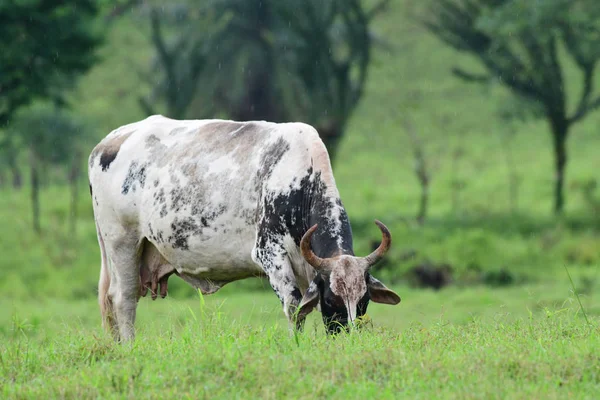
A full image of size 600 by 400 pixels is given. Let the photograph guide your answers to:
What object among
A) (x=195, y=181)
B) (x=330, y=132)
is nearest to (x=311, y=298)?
(x=195, y=181)

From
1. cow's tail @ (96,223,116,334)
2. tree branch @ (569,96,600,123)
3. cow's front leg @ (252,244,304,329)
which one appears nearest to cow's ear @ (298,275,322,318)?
cow's front leg @ (252,244,304,329)

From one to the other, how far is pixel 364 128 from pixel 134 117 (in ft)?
32.9

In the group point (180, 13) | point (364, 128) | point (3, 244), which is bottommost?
point (364, 128)

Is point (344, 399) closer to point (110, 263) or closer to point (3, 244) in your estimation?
point (110, 263)

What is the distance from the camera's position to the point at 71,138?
28.5m

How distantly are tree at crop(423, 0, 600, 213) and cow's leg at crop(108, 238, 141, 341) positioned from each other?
1498cm

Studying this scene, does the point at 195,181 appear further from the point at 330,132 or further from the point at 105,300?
the point at 330,132

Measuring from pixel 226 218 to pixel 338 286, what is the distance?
1.54 metres

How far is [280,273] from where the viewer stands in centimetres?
723

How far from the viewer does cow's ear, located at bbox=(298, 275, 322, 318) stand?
6.58 meters

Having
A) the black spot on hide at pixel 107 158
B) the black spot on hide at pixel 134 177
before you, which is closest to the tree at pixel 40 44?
the black spot on hide at pixel 107 158

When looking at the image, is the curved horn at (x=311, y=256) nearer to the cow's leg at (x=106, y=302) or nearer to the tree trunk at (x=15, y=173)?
the cow's leg at (x=106, y=302)

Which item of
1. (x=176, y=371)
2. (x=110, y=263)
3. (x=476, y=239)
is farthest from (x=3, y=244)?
(x=176, y=371)

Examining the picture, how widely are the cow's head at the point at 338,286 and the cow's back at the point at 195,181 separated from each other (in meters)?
0.97
